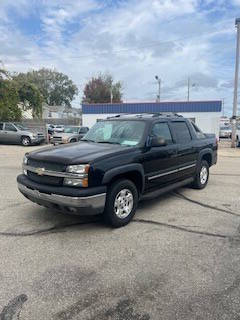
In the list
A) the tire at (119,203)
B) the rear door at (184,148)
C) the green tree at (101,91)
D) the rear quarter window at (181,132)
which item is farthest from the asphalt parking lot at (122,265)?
the green tree at (101,91)

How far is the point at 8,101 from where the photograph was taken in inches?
977

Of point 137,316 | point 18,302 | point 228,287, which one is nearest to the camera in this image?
point 137,316

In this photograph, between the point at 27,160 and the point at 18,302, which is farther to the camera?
the point at 27,160

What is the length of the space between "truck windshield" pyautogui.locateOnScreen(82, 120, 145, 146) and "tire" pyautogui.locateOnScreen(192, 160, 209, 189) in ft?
8.06

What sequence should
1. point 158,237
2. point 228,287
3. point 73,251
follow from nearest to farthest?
point 228,287
point 73,251
point 158,237

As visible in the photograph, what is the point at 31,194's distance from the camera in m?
4.78

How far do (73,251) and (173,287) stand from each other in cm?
145

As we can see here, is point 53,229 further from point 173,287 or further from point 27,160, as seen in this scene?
point 173,287

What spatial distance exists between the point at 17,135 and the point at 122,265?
62.3 feet

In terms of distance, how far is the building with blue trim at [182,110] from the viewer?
26781 millimetres

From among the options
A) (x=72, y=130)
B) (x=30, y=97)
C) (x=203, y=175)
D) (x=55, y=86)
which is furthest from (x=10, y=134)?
(x=55, y=86)

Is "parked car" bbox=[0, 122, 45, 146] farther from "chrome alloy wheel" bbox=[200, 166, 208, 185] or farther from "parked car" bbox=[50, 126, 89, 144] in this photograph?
"chrome alloy wheel" bbox=[200, 166, 208, 185]

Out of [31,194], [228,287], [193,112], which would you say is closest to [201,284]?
[228,287]

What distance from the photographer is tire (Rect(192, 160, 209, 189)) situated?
23.8ft
